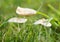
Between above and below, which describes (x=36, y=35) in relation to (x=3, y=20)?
below

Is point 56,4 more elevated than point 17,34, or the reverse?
point 56,4

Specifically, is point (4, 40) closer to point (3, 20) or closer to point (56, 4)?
point (3, 20)

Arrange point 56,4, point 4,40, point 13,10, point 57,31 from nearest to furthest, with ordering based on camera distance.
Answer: point 4,40 → point 57,31 → point 13,10 → point 56,4

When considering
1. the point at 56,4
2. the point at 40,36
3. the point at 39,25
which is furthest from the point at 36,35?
the point at 56,4

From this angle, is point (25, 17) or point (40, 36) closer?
point (40, 36)

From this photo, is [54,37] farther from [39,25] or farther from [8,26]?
[8,26]

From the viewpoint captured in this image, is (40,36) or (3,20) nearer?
(40,36)

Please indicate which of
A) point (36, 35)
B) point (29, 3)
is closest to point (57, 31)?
point (36, 35)

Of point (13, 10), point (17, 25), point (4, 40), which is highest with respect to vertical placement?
point (13, 10)

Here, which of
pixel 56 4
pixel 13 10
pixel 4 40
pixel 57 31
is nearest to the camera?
pixel 4 40
